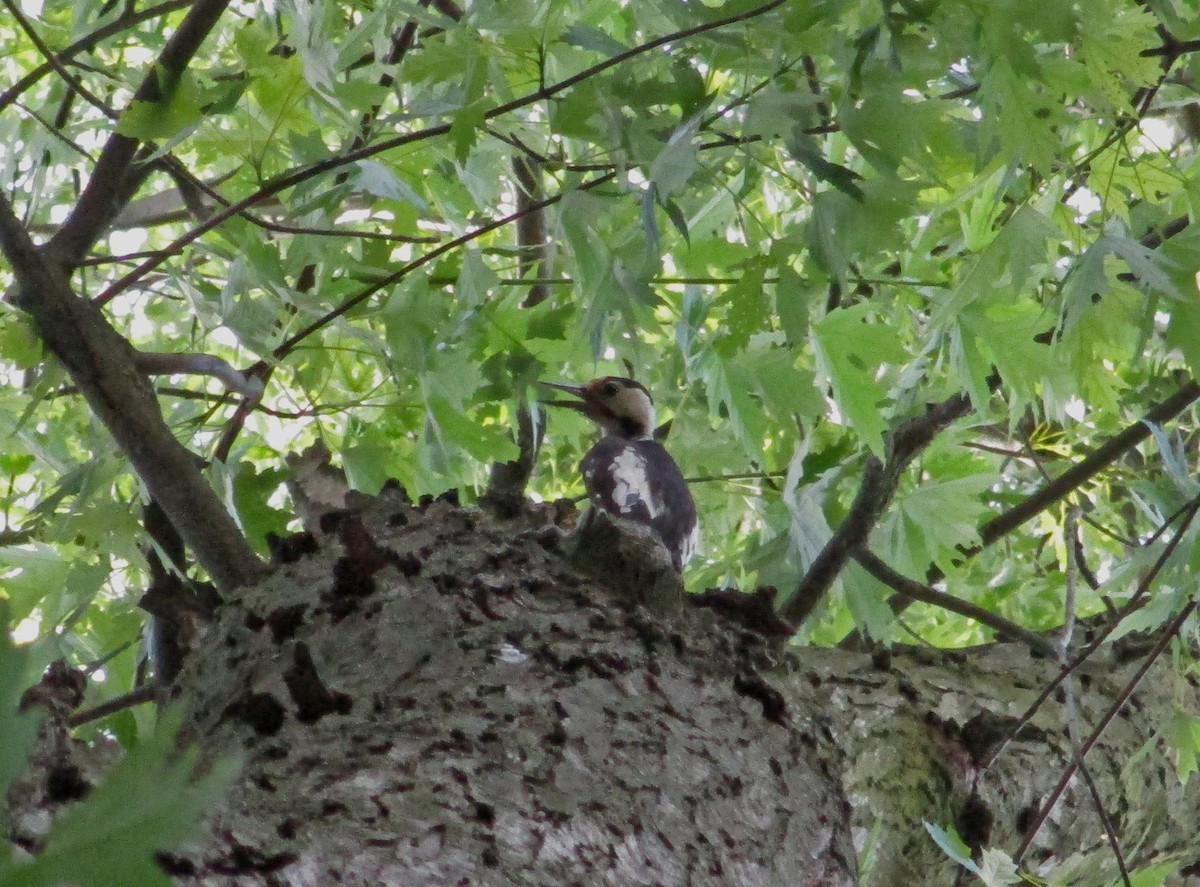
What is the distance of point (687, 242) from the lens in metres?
1.73

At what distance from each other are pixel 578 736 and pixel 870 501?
43.6 inches

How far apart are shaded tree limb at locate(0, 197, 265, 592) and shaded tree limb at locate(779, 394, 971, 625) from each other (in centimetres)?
100

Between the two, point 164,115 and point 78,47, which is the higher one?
point 78,47

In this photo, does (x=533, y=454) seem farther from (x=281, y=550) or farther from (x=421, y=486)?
(x=281, y=550)

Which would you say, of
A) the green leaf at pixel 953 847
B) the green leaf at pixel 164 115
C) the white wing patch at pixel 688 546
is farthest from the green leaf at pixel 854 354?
the white wing patch at pixel 688 546

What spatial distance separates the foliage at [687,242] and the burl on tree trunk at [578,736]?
335 millimetres

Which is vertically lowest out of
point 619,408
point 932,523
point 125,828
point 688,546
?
point 125,828

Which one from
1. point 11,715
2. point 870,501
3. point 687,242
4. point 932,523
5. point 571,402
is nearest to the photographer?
point 11,715

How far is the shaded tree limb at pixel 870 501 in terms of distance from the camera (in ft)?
7.56

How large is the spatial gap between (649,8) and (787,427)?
2.38 feet

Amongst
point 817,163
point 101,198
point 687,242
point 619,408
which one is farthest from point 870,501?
point 619,408

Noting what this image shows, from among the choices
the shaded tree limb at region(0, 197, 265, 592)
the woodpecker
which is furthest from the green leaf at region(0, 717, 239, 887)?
the woodpecker

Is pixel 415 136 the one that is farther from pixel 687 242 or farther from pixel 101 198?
pixel 101 198

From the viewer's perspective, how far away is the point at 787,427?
84.7 inches
